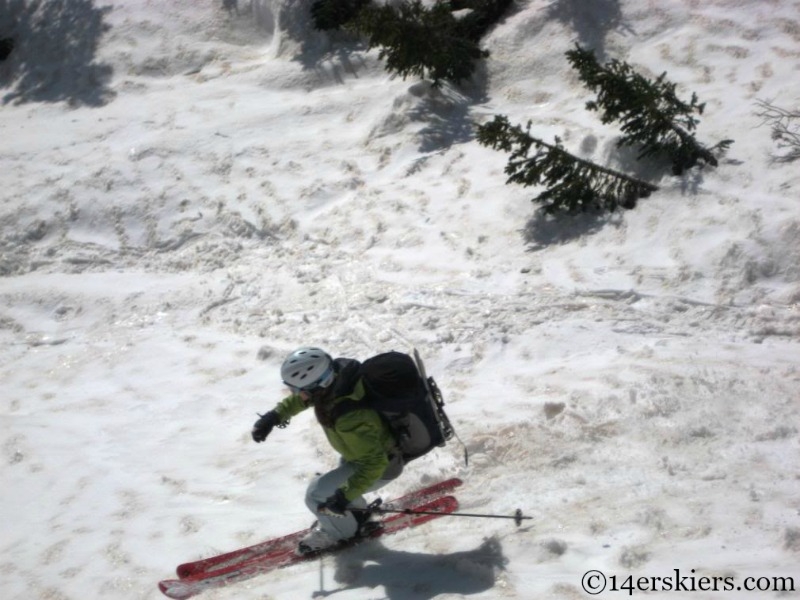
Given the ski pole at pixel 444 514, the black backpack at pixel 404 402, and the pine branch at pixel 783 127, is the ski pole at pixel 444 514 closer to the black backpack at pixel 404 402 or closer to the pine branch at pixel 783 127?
the black backpack at pixel 404 402

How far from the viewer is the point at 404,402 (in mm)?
5863

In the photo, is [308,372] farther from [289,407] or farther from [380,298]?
[380,298]

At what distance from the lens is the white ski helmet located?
577 cm

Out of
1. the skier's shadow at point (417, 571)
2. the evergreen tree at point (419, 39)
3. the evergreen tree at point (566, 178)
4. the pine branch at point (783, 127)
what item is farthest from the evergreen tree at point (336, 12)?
Result: the skier's shadow at point (417, 571)

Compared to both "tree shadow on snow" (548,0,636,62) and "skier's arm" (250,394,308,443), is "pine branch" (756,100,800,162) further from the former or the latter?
"skier's arm" (250,394,308,443)

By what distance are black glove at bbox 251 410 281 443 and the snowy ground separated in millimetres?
1032

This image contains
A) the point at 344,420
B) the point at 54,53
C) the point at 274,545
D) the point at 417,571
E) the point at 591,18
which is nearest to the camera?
the point at 344,420

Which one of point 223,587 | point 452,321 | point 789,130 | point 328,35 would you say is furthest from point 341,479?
point 328,35

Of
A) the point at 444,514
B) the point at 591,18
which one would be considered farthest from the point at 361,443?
the point at 591,18

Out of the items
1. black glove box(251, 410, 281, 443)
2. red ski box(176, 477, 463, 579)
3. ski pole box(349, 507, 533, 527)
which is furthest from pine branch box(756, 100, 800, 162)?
black glove box(251, 410, 281, 443)

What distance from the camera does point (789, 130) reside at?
1051 centimetres

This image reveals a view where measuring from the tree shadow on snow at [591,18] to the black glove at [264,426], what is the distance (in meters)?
8.92

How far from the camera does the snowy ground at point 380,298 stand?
646cm

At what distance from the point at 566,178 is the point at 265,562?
5.84 meters
